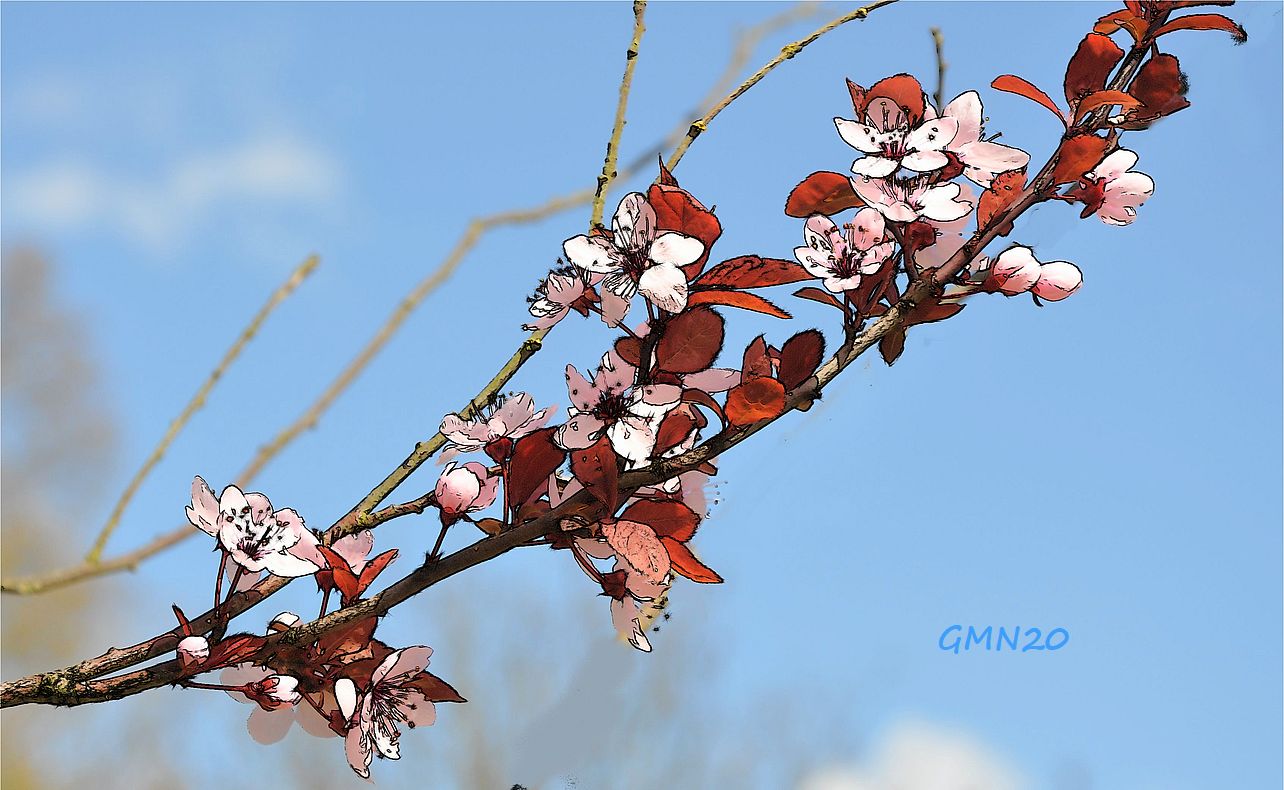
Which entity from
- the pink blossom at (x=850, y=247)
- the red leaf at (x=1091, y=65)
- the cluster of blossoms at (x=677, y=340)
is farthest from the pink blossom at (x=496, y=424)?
the red leaf at (x=1091, y=65)

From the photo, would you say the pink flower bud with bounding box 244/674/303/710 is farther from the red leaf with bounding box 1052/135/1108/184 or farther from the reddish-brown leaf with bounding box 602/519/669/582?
the red leaf with bounding box 1052/135/1108/184

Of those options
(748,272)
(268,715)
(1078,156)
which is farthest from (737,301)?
(268,715)

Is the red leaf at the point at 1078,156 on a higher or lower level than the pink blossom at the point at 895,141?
lower

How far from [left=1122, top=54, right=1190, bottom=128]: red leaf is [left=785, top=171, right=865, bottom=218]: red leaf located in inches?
3.7

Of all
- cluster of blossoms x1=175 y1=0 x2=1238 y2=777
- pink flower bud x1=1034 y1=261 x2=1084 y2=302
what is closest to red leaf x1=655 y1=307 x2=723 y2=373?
cluster of blossoms x1=175 y1=0 x2=1238 y2=777

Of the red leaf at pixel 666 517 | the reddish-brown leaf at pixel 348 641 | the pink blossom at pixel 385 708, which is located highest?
the red leaf at pixel 666 517

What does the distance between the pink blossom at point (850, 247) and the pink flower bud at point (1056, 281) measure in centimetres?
5

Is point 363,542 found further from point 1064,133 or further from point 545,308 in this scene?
point 1064,133

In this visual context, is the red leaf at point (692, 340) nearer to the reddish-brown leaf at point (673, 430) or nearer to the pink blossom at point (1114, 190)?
the reddish-brown leaf at point (673, 430)

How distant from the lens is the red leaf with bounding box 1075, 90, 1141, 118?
12.7 inches

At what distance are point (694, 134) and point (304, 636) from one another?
0.21 metres

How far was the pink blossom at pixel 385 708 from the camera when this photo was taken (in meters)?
0.35

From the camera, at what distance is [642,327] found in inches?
12.7

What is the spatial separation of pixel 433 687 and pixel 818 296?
189 millimetres
